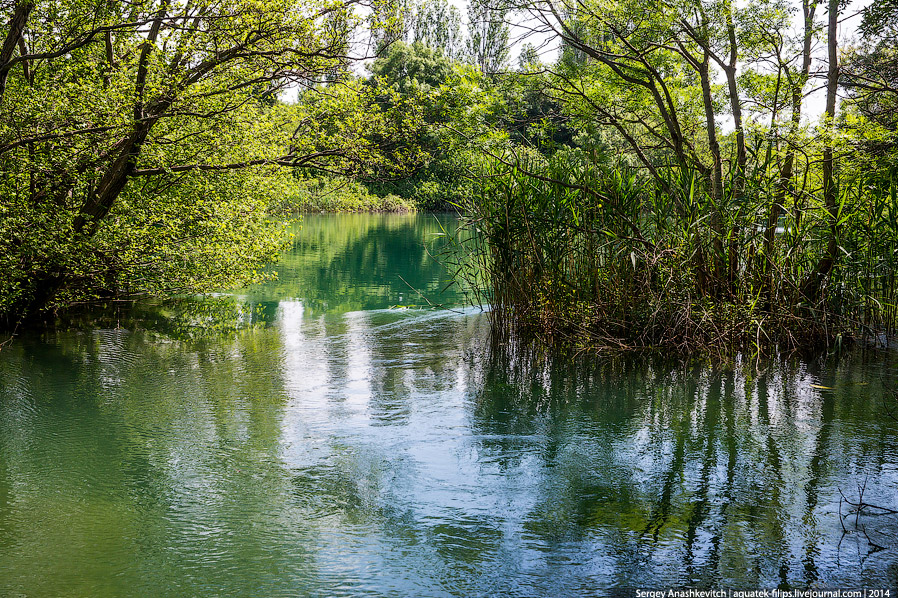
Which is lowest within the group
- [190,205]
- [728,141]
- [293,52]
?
[190,205]

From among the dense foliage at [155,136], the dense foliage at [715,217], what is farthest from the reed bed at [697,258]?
the dense foliage at [155,136]

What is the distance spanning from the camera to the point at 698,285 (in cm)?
743

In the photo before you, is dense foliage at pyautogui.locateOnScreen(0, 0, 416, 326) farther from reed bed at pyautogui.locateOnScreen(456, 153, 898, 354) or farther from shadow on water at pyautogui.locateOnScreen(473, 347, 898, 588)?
shadow on water at pyautogui.locateOnScreen(473, 347, 898, 588)

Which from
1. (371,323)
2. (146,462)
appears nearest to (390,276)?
(371,323)

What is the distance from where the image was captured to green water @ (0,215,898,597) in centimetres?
351

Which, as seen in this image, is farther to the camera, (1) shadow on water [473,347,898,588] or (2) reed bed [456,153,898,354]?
(2) reed bed [456,153,898,354]

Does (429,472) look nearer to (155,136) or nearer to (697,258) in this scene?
Answer: (697,258)

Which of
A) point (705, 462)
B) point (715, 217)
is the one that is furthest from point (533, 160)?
point (705, 462)

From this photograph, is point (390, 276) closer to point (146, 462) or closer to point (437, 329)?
point (437, 329)

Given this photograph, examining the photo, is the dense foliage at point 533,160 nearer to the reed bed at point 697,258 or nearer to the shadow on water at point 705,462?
the reed bed at point 697,258

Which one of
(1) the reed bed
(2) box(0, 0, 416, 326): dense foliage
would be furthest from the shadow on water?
(2) box(0, 0, 416, 326): dense foliage

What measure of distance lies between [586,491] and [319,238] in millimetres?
23231

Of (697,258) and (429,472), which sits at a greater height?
(697,258)

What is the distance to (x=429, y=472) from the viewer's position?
478cm
